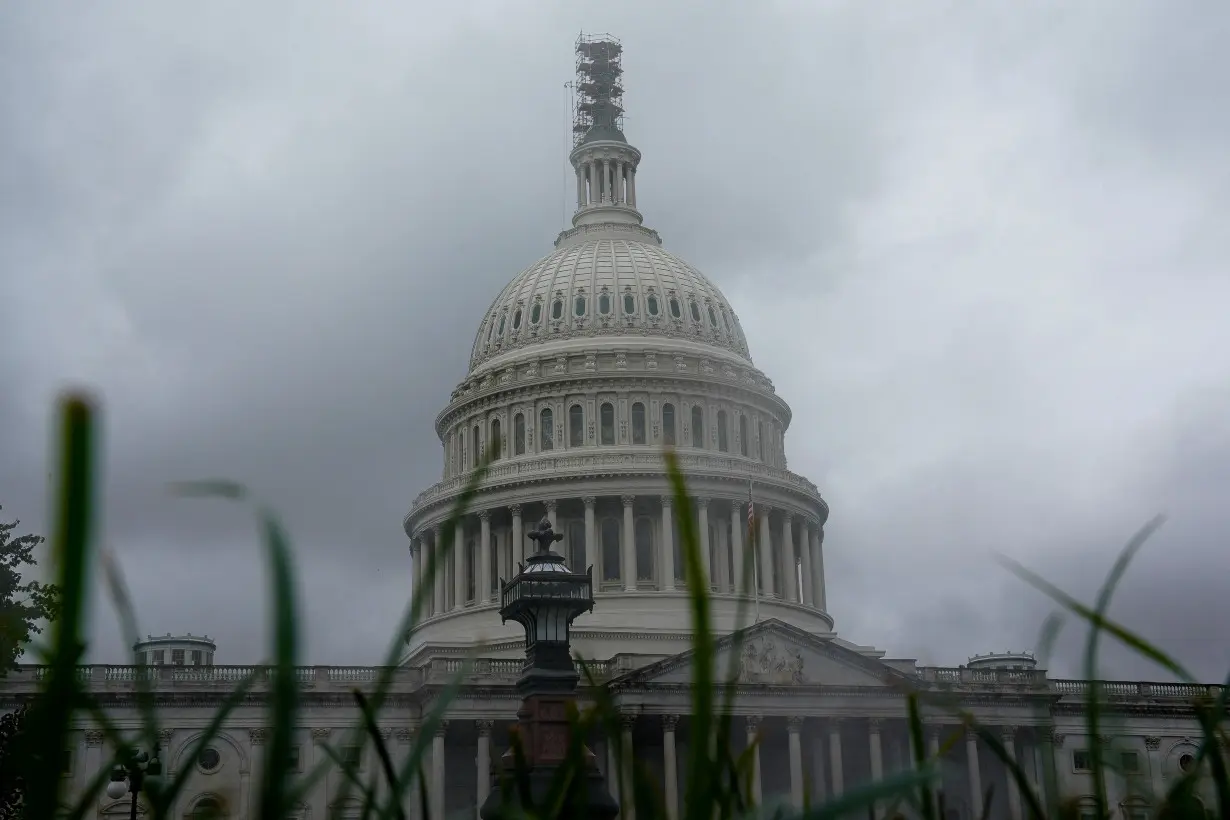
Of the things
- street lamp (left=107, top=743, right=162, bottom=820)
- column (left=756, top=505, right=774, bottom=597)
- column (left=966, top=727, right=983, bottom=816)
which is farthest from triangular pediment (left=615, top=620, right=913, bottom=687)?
street lamp (left=107, top=743, right=162, bottom=820)

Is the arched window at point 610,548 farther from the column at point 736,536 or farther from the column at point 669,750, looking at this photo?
the column at point 669,750

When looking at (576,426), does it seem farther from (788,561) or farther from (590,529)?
(788,561)

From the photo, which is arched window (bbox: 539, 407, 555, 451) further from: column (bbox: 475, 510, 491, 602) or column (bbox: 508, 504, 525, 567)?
column (bbox: 475, 510, 491, 602)

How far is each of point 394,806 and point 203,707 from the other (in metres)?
69.7

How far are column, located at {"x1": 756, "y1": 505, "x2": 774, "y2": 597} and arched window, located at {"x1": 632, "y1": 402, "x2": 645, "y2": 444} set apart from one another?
847 centimetres

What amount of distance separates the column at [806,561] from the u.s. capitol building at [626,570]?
0.44ft

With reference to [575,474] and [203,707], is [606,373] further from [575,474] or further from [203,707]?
[203,707]

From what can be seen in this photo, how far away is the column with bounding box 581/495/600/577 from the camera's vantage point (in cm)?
8800

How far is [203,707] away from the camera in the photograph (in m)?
69.9

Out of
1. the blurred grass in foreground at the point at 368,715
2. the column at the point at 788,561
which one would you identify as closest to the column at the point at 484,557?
the column at the point at 788,561

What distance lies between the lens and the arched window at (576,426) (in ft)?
306

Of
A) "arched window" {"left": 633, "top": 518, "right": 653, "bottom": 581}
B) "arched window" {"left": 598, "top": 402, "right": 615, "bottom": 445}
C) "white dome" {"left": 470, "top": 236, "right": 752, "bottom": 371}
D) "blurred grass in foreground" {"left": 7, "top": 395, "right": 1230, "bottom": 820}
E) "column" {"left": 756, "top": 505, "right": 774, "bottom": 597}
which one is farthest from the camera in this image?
"white dome" {"left": 470, "top": 236, "right": 752, "bottom": 371}

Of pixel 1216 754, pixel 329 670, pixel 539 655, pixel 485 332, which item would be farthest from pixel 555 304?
pixel 1216 754

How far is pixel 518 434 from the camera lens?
9494 centimetres
